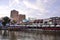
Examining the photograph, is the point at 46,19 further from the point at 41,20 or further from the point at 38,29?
the point at 38,29

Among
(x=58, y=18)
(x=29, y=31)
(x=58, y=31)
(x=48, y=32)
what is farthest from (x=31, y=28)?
(x=58, y=31)

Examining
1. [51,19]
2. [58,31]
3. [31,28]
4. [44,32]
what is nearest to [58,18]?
[51,19]

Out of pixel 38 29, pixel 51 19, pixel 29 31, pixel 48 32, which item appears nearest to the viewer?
pixel 48 32

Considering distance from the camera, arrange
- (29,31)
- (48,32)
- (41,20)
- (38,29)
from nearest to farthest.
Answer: (48,32) → (38,29) → (29,31) → (41,20)

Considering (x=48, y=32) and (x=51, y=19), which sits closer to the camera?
(x=48, y=32)

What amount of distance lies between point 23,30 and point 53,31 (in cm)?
2105

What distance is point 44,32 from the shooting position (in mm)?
57969

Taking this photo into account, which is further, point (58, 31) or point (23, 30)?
point (23, 30)

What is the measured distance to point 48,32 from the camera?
55812 millimetres

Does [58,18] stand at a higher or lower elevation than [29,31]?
higher

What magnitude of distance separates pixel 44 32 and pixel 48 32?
236 centimetres

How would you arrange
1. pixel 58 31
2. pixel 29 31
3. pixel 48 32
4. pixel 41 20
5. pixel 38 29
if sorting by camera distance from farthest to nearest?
pixel 41 20, pixel 29 31, pixel 38 29, pixel 48 32, pixel 58 31

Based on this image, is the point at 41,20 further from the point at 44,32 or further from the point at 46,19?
the point at 44,32

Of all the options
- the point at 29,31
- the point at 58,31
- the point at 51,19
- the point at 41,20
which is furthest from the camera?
the point at 41,20
